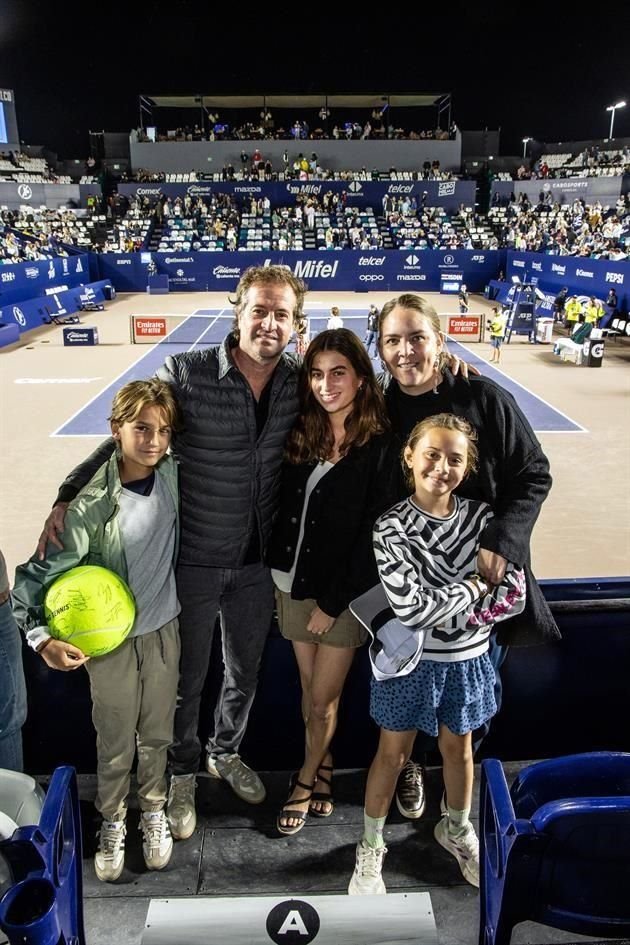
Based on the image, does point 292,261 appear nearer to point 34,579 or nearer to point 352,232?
point 352,232

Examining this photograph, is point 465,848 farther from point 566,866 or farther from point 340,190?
point 340,190

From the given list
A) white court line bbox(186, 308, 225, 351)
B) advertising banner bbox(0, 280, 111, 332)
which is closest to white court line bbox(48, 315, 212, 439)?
white court line bbox(186, 308, 225, 351)

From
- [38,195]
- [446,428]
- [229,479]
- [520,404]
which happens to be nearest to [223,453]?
[229,479]

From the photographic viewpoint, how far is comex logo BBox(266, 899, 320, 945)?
7.39ft

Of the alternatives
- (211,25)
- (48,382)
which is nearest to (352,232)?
(211,25)

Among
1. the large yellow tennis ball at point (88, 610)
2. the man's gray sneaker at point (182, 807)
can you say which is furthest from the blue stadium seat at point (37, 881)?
the man's gray sneaker at point (182, 807)

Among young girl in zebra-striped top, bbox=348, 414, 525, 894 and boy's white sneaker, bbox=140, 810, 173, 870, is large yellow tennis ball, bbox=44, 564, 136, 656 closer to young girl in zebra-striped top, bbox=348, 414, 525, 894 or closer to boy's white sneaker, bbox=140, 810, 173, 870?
boy's white sneaker, bbox=140, 810, 173, 870

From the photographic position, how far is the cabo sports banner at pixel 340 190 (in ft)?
134

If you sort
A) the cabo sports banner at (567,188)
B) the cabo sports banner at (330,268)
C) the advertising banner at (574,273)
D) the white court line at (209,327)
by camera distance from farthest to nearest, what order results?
the cabo sports banner at (567,188), the cabo sports banner at (330,268), the advertising banner at (574,273), the white court line at (209,327)

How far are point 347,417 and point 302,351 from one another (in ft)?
36.9

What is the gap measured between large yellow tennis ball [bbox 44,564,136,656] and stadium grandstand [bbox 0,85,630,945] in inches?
21.8

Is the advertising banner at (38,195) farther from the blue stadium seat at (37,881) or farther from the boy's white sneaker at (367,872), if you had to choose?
the blue stadium seat at (37,881)

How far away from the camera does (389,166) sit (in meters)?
→ 44.7

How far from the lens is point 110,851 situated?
2965 millimetres
